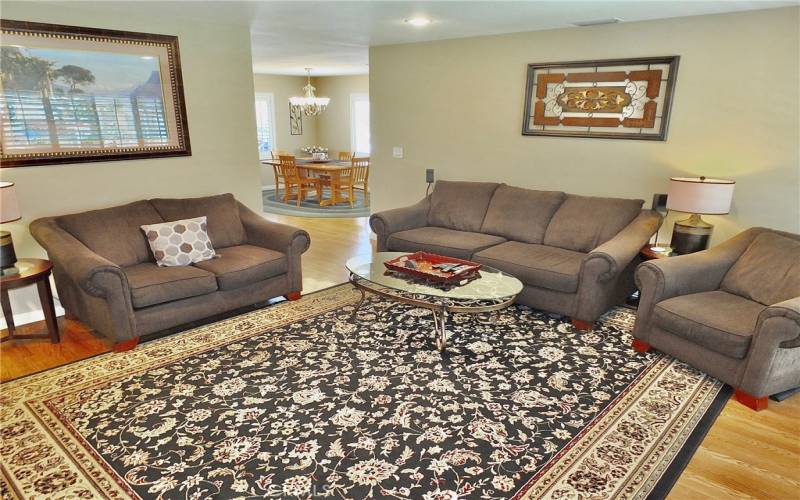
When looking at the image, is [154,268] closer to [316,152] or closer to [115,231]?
[115,231]

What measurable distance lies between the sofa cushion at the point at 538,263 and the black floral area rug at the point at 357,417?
37cm

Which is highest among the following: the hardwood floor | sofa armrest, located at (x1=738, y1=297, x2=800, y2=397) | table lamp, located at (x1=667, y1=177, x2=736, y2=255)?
table lamp, located at (x1=667, y1=177, x2=736, y2=255)

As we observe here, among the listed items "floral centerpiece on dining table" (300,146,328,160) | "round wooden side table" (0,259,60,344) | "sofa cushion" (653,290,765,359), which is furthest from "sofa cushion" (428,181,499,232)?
"floral centerpiece on dining table" (300,146,328,160)

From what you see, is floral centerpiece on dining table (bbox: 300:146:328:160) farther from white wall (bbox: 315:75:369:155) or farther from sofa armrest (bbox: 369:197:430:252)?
sofa armrest (bbox: 369:197:430:252)

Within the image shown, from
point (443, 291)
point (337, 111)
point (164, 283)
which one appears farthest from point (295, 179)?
point (443, 291)

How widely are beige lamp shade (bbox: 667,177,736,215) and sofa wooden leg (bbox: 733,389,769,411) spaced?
1.34 m

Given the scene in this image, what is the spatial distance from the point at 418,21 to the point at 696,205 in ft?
8.73

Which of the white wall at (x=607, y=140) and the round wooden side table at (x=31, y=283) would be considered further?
the white wall at (x=607, y=140)

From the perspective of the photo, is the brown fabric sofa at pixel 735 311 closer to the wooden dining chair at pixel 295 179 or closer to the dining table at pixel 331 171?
the dining table at pixel 331 171

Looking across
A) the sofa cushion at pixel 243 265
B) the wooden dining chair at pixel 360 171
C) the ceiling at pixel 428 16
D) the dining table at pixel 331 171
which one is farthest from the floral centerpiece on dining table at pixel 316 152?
the sofa cushion at pixel 243 265

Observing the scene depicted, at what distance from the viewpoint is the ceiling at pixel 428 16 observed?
3412mm

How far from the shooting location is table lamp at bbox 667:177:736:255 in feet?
11.1

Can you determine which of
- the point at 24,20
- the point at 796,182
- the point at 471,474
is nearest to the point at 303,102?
the point at 24,20

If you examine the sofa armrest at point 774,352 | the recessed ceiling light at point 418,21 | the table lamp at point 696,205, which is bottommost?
the sofa armrest at point 774,352
